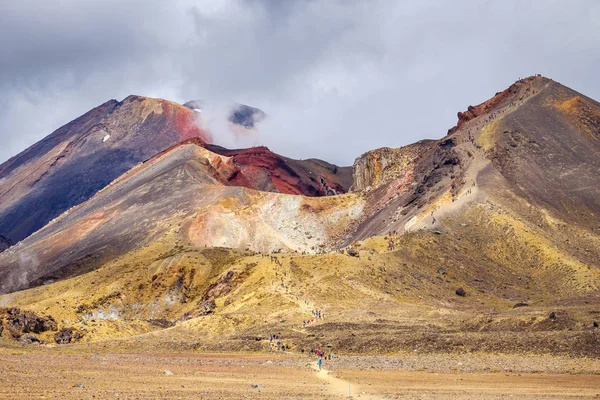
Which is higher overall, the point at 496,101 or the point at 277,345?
the point at 496,101

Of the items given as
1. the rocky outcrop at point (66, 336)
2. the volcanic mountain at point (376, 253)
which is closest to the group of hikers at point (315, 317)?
the volcanic mountain at point (376, 253)

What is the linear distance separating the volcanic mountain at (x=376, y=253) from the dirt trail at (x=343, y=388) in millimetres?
14089

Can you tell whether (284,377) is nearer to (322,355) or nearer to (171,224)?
(322,355)

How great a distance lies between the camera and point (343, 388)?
4134 cm

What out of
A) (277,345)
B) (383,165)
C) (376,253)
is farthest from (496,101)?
(277,345)

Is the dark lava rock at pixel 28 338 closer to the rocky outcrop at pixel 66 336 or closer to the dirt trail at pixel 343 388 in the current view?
the rocky outcrop at pixel 66 336

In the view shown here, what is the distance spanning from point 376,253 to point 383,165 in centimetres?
7344

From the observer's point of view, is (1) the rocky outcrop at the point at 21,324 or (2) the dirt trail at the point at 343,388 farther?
(1) the rocky outcrop at the point at 21,324

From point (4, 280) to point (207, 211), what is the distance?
3723cm

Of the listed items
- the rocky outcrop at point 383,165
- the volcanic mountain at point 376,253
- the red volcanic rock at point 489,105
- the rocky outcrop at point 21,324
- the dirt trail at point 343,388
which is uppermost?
the red volcanic rock at point 489,105

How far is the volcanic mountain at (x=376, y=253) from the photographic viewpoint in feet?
231

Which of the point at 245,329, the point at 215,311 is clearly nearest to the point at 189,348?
the point at 245,329

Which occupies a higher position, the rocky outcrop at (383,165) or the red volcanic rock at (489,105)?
the red volcanic rock at (489,105)

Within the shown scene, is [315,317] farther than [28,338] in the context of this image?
Yes
